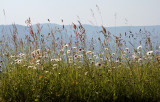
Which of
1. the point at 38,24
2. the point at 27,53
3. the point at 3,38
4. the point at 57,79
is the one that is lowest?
the point at 57,79

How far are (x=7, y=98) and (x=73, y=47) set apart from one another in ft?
4.85

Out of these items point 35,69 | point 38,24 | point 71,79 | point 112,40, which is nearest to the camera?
point 71,79

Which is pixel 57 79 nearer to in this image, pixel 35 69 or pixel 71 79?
pixel 71 79

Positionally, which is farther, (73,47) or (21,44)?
(21,44)

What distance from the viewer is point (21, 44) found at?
4273 millimetres

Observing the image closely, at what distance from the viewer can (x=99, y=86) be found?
9.29 ft

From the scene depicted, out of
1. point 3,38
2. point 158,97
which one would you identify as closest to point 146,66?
point 158,97

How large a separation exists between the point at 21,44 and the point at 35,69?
95cm

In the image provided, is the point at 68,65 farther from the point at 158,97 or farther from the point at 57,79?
the point at 158,97

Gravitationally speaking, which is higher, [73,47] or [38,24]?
[38,24]


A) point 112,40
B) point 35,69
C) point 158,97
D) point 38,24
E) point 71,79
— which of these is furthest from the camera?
point 38,24

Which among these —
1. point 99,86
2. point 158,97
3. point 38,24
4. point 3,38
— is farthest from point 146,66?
point 3,38

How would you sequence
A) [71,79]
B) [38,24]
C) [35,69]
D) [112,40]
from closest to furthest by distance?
[71,79]
[35,69]
[112,40]
[38,24]

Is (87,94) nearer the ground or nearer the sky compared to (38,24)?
nearer the ground
